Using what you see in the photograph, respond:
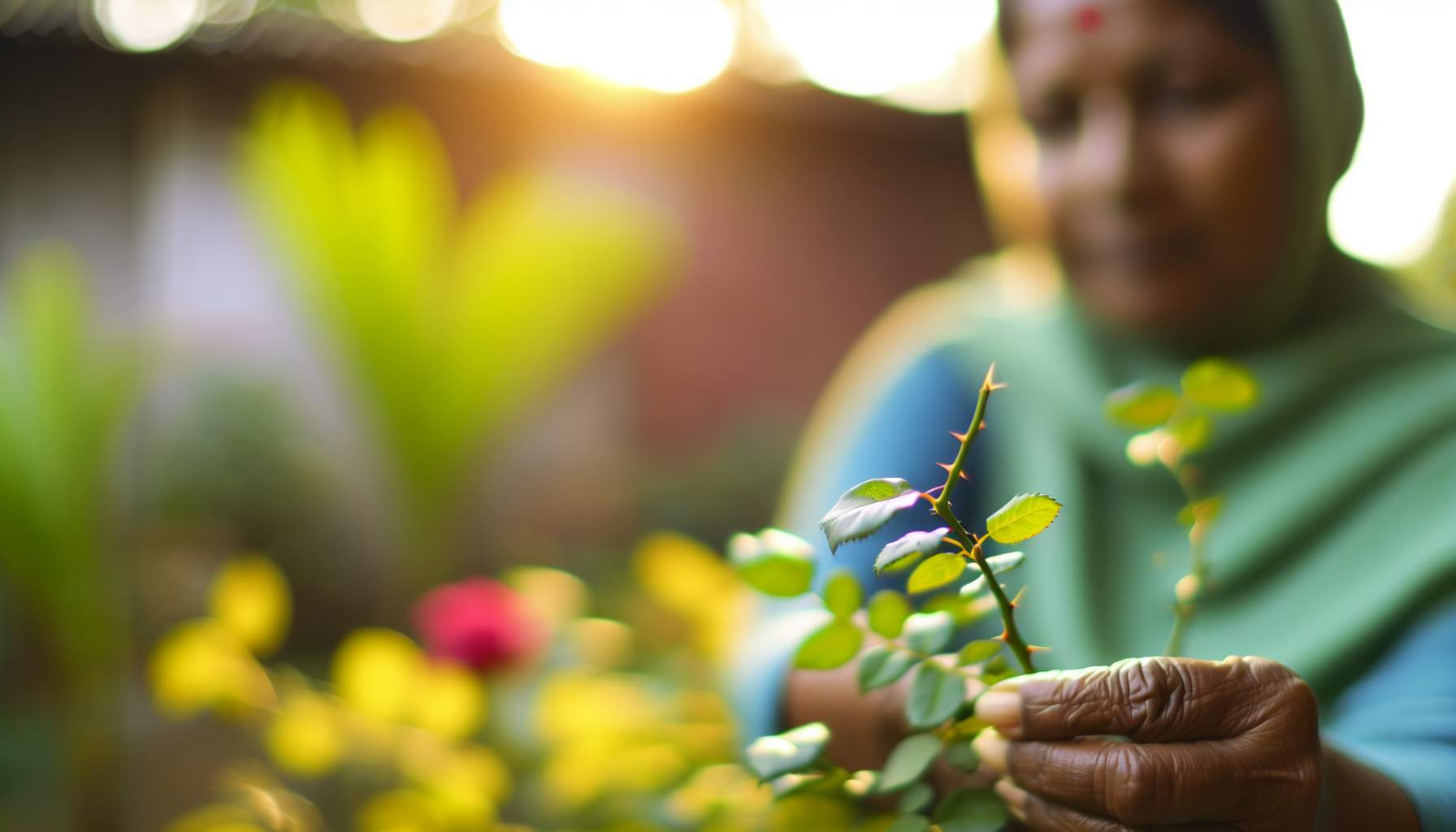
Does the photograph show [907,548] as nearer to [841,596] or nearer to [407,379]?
[841,596]

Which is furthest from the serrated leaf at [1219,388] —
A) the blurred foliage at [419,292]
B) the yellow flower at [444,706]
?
the blurred foliage at [419,292]

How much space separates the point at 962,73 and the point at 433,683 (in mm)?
733

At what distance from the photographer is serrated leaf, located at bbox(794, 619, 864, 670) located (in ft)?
1.12

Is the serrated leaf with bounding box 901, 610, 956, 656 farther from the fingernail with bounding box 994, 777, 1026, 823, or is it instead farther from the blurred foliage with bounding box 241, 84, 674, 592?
the blurred foliage with bounding box 241, 84, 674, 592

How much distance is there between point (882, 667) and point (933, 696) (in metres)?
0.02


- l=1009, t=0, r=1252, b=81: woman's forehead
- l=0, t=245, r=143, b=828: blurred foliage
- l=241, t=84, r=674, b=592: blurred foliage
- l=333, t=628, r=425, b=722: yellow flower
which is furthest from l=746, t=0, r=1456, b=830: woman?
l=241, t=84, r=674, b=592: blurred foliage

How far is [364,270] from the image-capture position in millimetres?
1935

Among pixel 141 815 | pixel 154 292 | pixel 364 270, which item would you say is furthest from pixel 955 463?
pixel 154 292

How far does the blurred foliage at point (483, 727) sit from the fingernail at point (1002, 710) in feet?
0.36

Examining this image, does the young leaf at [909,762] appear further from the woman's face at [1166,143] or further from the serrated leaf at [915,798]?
the woman's face at [1166,143]

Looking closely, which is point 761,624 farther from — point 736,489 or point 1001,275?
point 736,489

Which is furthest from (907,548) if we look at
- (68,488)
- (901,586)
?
(68,488)

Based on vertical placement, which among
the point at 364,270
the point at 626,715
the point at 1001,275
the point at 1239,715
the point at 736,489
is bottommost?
the point at 1239,715

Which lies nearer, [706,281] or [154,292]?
[154,292]
